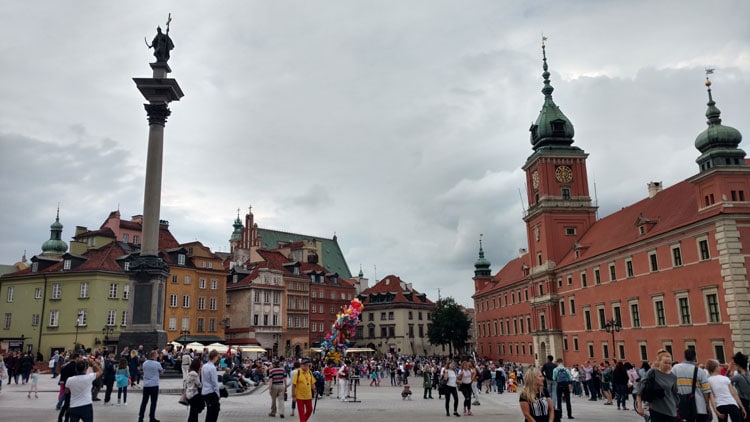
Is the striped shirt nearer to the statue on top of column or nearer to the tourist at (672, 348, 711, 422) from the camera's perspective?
the tourist at (672, 348, 711, 422)

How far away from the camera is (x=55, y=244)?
70.4m

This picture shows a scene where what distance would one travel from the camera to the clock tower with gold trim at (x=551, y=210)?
61.2 meters

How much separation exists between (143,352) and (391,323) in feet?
236

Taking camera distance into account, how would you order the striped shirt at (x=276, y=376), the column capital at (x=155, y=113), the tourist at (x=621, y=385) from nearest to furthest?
1. the striped shirt at (x=276, y=376)
2. the tourist at (x=621, y=385)
3. the column capital at (x=155, y=113)

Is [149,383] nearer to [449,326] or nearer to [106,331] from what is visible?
[106,331]

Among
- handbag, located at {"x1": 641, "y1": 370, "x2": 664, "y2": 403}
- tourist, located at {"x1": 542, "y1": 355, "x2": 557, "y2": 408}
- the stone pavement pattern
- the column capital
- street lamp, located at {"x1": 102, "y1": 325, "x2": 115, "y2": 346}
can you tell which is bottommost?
the stone pavement pattern

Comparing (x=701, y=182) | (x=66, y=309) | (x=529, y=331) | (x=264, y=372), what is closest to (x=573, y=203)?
(x=529, y=331)

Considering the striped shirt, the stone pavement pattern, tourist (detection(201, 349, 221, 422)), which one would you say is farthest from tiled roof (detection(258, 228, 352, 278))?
tourist (detection(201, 349, 221, 422))

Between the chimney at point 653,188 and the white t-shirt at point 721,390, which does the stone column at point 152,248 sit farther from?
the chimney at point 653,188

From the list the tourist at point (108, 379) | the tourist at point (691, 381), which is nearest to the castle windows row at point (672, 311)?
the tourist at point (691, 381)

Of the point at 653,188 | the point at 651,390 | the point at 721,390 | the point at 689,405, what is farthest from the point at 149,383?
the point at 653,188

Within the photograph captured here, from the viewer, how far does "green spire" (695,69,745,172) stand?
37031 millimetres

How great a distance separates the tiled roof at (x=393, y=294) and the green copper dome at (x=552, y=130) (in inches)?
1570

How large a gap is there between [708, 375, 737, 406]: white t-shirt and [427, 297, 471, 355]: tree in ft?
246
